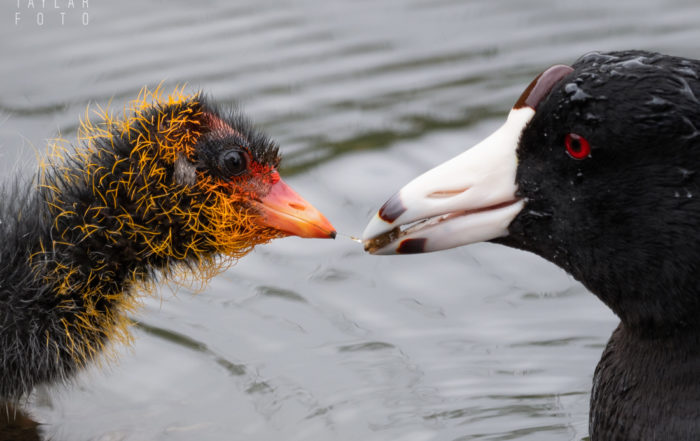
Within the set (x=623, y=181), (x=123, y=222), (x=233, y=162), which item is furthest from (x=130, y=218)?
(x=623, y=181)

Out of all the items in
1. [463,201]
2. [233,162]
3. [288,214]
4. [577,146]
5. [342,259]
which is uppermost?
[577,146]

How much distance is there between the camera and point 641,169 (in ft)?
11.6

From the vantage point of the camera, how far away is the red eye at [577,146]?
11.7ft

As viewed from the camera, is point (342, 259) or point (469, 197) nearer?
point (469, 197)

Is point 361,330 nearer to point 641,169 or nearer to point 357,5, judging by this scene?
point 641,169

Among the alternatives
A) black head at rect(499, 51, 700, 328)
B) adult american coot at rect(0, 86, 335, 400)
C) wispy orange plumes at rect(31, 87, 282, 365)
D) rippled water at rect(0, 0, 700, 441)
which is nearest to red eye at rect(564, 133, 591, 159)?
black head at rect(499, 51, 700, 328)

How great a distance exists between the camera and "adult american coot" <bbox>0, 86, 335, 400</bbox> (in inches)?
181

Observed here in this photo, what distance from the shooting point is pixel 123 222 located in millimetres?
4570

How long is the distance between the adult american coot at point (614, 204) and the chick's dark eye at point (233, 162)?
100cm

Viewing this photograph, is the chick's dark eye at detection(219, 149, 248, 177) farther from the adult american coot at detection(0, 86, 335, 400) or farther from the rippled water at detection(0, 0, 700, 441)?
the rippled water at detection(0, 0, 700, 441)

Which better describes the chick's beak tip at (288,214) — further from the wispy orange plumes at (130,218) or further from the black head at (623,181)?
the black head at (623,181)

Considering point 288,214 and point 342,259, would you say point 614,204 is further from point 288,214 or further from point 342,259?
point 342,259

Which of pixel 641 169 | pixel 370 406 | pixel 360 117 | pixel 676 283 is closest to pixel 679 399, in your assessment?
pixel 676 283

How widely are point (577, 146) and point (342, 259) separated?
7.15ft
